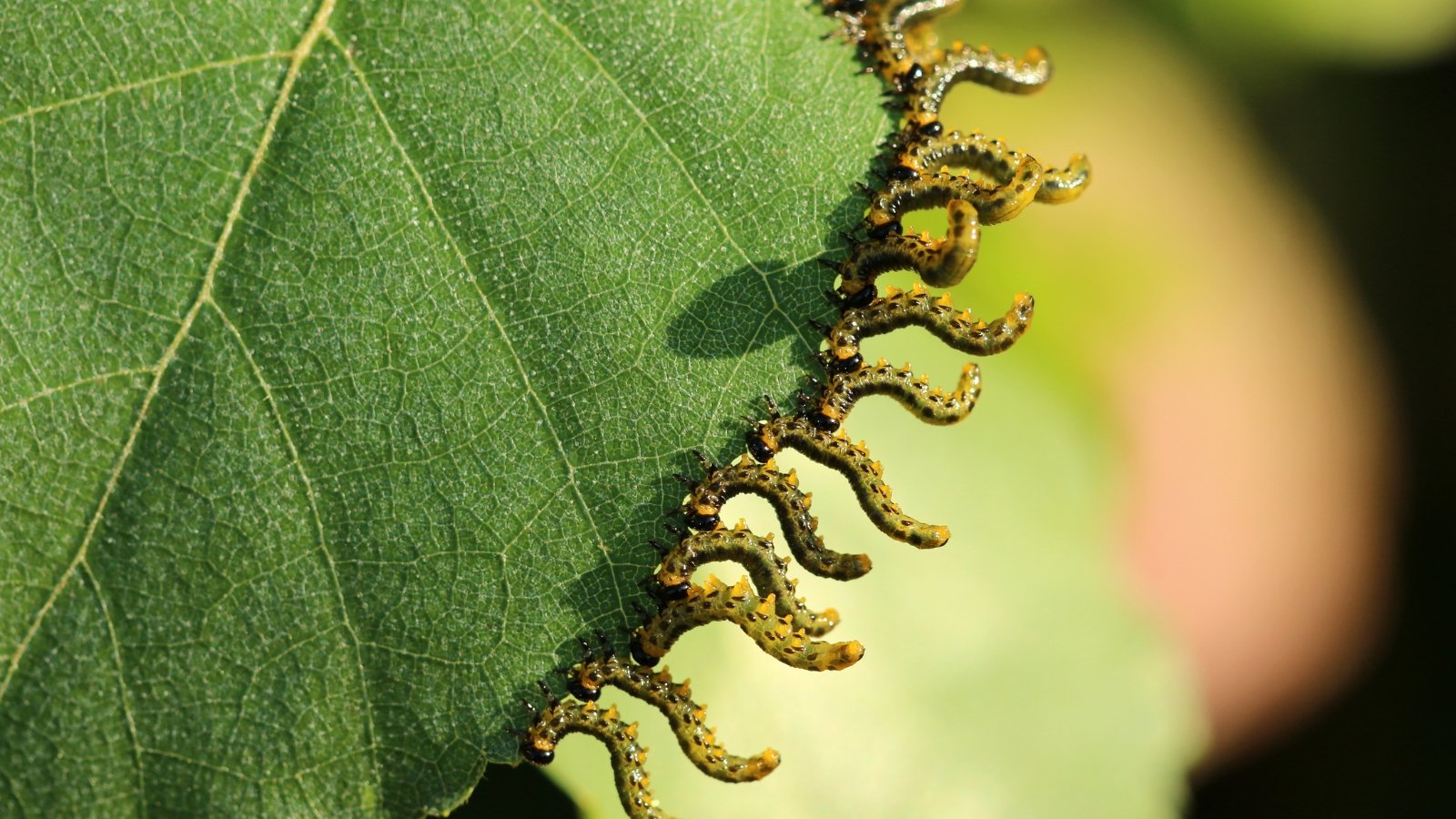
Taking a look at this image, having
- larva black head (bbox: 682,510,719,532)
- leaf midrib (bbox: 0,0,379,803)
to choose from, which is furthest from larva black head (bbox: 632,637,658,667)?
leaf midrib (bbox: 0,0,379,803)

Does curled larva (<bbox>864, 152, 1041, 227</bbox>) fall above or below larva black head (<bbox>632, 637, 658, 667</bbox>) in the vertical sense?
above

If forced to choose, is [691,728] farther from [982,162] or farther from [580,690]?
[982,162]

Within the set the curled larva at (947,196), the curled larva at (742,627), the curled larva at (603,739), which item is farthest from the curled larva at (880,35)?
the curled larva at (603,739)

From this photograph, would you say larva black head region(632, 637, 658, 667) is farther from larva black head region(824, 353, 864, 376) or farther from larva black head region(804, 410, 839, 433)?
larva black head region(824, 353, 864, 376)

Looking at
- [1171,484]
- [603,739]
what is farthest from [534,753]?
[1171,484]

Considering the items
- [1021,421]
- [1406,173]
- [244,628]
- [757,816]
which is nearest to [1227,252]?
[1406,173]

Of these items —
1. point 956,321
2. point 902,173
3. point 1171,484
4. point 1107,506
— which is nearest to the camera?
point 902,173

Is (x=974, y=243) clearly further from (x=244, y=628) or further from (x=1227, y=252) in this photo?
(x=1227, y=252)
